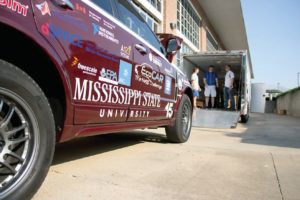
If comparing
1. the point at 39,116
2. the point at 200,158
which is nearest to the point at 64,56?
the point at 39,116

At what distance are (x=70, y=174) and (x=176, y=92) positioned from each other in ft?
8.78

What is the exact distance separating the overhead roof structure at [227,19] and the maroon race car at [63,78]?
20.2 m

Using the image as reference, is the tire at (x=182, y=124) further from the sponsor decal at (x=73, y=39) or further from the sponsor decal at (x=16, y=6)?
the sponsor decal at (x=16, y=6)

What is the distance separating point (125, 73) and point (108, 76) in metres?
0.36

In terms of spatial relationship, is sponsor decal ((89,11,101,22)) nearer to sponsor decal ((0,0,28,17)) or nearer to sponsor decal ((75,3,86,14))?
sponsor decal ((75,3,86,14))

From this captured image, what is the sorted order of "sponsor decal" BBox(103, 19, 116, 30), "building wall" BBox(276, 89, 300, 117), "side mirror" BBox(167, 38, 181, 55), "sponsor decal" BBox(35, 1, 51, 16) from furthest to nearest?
"building wall" BBox(276, 89, 300, 117)
"side mirror" BBox(167, 38, 181, 55)
"sponsor decal" BBox(103, 19, 116, 30)
"sponsor decal" BBox(35, 1, 51, 16)

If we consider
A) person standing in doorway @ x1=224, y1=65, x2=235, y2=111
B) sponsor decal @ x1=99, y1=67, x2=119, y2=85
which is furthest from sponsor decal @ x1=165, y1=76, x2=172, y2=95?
person standing in doorway @ x1=224, y1=65, x2=235, y2=111

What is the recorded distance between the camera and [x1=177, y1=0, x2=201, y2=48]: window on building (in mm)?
18781

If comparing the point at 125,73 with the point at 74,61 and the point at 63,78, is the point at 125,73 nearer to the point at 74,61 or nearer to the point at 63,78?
the point at 74,61

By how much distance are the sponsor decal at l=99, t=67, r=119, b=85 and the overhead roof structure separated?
20858 mm

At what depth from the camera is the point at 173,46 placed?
5.51 metres

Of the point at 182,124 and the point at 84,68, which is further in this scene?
the point at 182,124

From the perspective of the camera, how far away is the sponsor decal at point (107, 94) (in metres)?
2.90

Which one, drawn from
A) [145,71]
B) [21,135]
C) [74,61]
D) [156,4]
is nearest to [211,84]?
[156,4]
